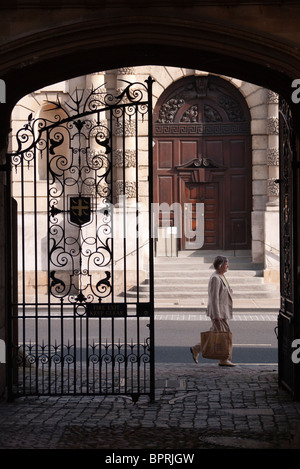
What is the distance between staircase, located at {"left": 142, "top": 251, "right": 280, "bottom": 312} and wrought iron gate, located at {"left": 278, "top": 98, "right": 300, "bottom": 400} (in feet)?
31.3

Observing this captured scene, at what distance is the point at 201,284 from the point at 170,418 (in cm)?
A: 1353

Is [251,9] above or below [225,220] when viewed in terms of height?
above

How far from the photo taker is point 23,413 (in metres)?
9.37

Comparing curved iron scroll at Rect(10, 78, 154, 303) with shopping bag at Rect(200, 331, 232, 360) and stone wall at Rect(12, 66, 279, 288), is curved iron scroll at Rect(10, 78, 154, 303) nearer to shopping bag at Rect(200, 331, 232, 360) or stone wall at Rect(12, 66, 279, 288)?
stone wall at Rect(12, 66, 279, 288)

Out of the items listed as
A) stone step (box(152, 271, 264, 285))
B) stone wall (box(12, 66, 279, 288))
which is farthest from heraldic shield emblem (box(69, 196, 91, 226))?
stone wall (box(12, 66, 279, 288))

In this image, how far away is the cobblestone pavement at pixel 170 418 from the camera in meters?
7.79

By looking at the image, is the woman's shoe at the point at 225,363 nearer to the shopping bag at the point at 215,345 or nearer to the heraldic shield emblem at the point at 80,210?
the shopping bag at the point at 215,345

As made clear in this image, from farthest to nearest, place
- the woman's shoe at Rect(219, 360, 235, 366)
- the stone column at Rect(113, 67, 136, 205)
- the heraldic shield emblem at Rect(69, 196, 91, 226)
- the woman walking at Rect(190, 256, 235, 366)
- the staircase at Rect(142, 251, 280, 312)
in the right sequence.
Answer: the stone column at Rect(113, 67, 136, 205) < the staircase at Rect(142, 251, 280, 312) < the woman walking at Rect(190, 256, 235, 366) < the woman's shoe at Rect(219, 360, 235, 366) < the heraldic shield emblem at Rect(69, 196, 91, 226)

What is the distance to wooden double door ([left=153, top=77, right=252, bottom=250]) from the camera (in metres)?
24.5

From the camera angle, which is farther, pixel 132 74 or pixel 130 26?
pixel 132 74
